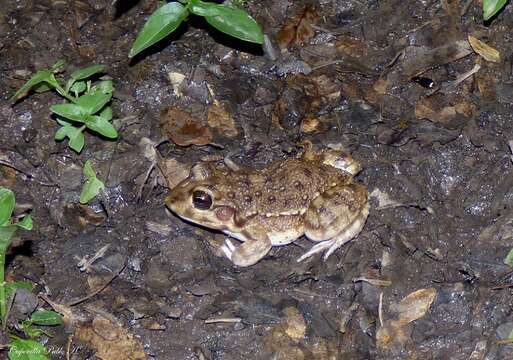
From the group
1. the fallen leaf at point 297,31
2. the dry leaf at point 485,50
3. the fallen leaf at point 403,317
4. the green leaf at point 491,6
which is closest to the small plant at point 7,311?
the fallen leaf at point 403,317

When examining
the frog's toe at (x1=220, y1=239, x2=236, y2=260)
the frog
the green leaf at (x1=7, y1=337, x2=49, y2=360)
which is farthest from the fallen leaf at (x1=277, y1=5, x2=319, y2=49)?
the green leaf at (x1=7, y1=337, x2=49, y2=360)

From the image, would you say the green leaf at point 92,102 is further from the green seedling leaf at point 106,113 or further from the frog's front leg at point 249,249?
the frog's front leg at point 249,249

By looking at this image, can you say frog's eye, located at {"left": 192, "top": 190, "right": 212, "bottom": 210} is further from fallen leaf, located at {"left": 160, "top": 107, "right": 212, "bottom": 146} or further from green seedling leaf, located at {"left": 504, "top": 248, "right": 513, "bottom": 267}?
green seedling leaf, located at {"left": 504, "top": 248, "right": 513, "bottom": 267}

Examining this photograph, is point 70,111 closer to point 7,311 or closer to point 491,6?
point 7,311

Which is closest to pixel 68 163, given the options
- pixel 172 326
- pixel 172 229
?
pixel 172 229

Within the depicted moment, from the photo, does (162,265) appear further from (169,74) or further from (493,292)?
(493,292)

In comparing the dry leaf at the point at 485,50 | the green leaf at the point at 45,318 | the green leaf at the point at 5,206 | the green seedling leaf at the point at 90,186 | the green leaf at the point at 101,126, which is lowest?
the green leaf at the point at 45,318

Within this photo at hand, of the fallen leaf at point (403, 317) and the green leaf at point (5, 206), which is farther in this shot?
the fallen leaf at point (403, 317)
